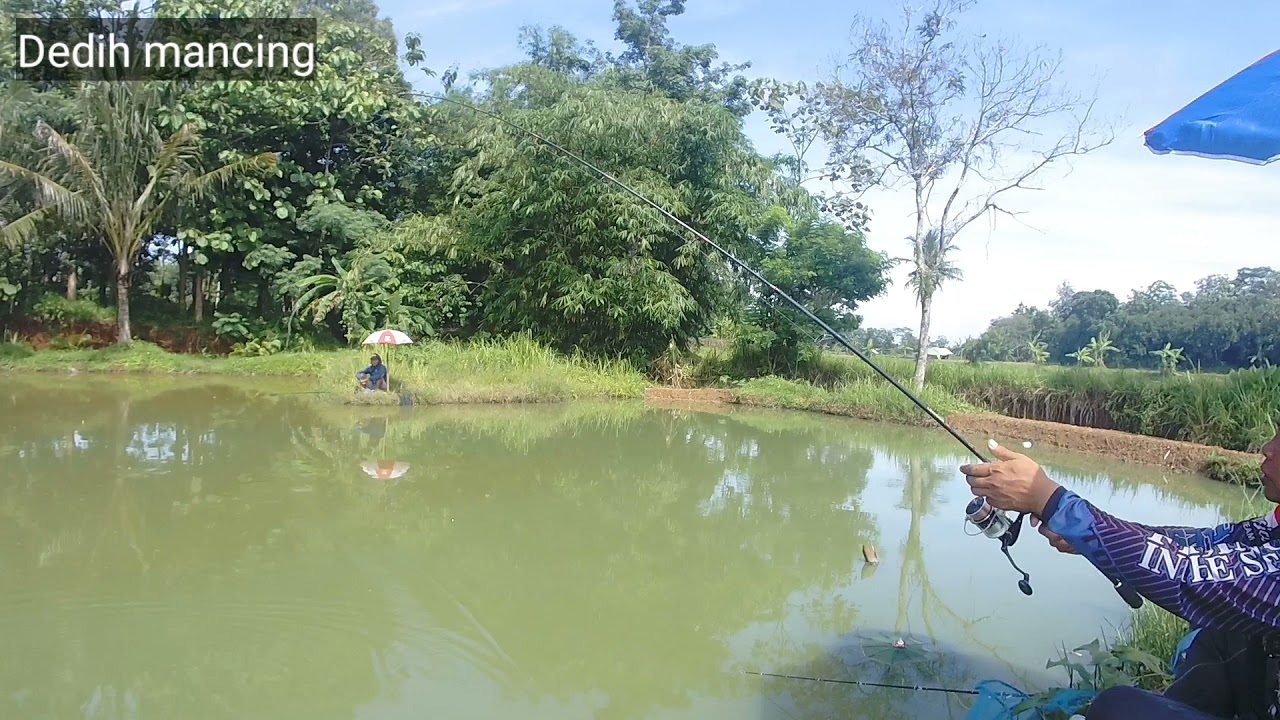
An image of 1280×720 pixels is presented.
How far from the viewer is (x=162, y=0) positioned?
42.0 ft

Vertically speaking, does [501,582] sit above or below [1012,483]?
below

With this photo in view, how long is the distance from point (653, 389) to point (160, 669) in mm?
9568

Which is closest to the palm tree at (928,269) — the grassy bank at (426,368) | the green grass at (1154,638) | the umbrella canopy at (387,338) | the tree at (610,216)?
the tree at (610,216)

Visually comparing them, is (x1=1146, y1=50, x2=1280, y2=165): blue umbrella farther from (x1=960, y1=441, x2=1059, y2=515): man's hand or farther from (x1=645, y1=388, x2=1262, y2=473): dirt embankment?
(x1=645, y1=388, x2=1262, y2=473): dirt embankment

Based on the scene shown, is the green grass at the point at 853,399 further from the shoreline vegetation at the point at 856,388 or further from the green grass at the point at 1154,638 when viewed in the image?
the green grass at the point at 1154,638

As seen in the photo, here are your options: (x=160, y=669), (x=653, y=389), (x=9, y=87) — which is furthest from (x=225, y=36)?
(x=160, y=669)

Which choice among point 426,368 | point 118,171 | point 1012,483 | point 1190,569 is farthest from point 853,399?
point 118,171

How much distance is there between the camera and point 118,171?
41.8 feet

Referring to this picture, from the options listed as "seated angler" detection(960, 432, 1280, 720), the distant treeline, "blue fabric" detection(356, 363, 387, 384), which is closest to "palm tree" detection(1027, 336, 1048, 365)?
the distant treeline

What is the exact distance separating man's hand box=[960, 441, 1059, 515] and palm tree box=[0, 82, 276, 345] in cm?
1401

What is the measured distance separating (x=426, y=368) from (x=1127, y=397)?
8.02 meters

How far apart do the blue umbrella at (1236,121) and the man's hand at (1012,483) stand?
0.89 metres

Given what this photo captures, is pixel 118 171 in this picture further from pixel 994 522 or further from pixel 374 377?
pixel 994 522

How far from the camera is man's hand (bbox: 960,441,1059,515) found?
56.1 inches
